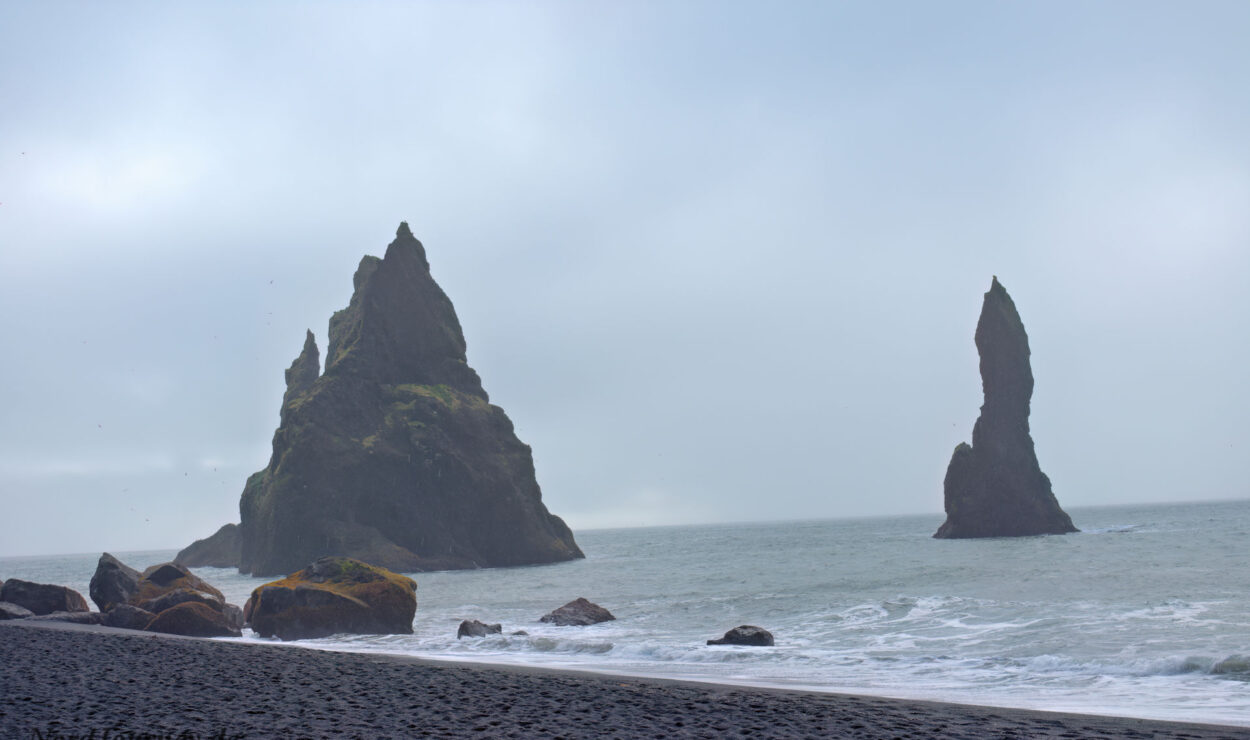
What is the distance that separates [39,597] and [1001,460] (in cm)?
9884

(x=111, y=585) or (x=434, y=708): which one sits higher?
(x=111, y=585)

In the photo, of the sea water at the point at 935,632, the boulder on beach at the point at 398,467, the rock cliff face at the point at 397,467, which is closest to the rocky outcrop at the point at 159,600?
the sea water at the point at 935,632

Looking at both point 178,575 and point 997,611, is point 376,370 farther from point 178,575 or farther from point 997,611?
point 997,611

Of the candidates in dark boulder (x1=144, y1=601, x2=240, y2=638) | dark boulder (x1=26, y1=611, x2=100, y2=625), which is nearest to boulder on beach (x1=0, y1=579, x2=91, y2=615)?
dark boulder (x1=26, y1=611, x2=100, y2=625)

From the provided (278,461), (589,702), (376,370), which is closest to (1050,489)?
(376,370)

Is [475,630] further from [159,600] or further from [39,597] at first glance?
[39,597]

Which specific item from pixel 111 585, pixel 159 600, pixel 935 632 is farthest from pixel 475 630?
pixel 111 585

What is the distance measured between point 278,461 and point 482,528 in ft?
78.3

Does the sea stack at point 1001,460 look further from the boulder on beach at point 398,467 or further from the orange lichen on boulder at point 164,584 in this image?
the orange lichen on boulder at point 164,584

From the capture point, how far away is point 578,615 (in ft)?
105

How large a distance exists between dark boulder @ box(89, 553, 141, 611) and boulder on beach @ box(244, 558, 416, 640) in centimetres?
766

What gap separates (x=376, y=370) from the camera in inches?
3866

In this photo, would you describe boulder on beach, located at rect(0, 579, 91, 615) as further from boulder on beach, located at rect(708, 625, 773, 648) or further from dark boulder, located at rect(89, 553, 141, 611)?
boulder on beach, located at rect(708, 625, 773, 648)

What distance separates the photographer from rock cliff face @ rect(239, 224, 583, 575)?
86438mm
